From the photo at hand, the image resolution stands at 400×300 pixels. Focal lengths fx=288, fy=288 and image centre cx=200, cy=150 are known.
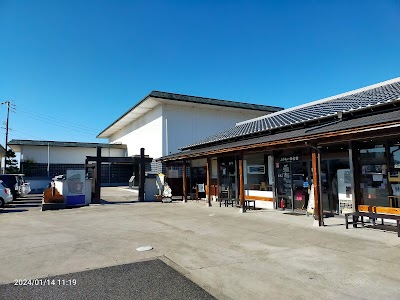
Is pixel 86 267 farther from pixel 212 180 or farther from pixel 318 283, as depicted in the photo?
pixel 212 180

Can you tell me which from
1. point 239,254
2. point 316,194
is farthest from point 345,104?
point 239,254

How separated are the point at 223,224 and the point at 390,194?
505 centimetres

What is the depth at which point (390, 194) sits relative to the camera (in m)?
8.41

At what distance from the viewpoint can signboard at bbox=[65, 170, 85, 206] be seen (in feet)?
Answer: 54.7

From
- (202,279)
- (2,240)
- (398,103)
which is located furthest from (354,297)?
(2,240)

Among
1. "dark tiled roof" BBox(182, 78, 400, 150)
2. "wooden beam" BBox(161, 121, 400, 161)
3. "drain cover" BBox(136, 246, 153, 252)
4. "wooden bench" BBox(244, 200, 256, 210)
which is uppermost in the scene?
"dark tiled roof" BBox(182, 78, 400, 150)

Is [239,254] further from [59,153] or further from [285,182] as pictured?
[59,153]

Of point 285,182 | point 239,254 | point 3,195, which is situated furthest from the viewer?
point 3,195

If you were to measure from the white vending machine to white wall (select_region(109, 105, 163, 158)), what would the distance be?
56.8 feet

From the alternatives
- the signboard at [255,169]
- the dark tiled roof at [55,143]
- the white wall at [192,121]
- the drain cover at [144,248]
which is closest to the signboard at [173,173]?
the white wall at [192,121]

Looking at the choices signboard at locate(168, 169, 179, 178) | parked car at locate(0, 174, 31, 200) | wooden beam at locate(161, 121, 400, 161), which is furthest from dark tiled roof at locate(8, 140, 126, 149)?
wooden beam at locate(161, 121, 400, 161)

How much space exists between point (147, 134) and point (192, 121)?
16.3 feet

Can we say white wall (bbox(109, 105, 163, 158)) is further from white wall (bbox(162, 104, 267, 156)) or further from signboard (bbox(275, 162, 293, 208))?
signboard (bbox(275, 162, 293, 208))

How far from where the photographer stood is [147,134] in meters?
28.7
